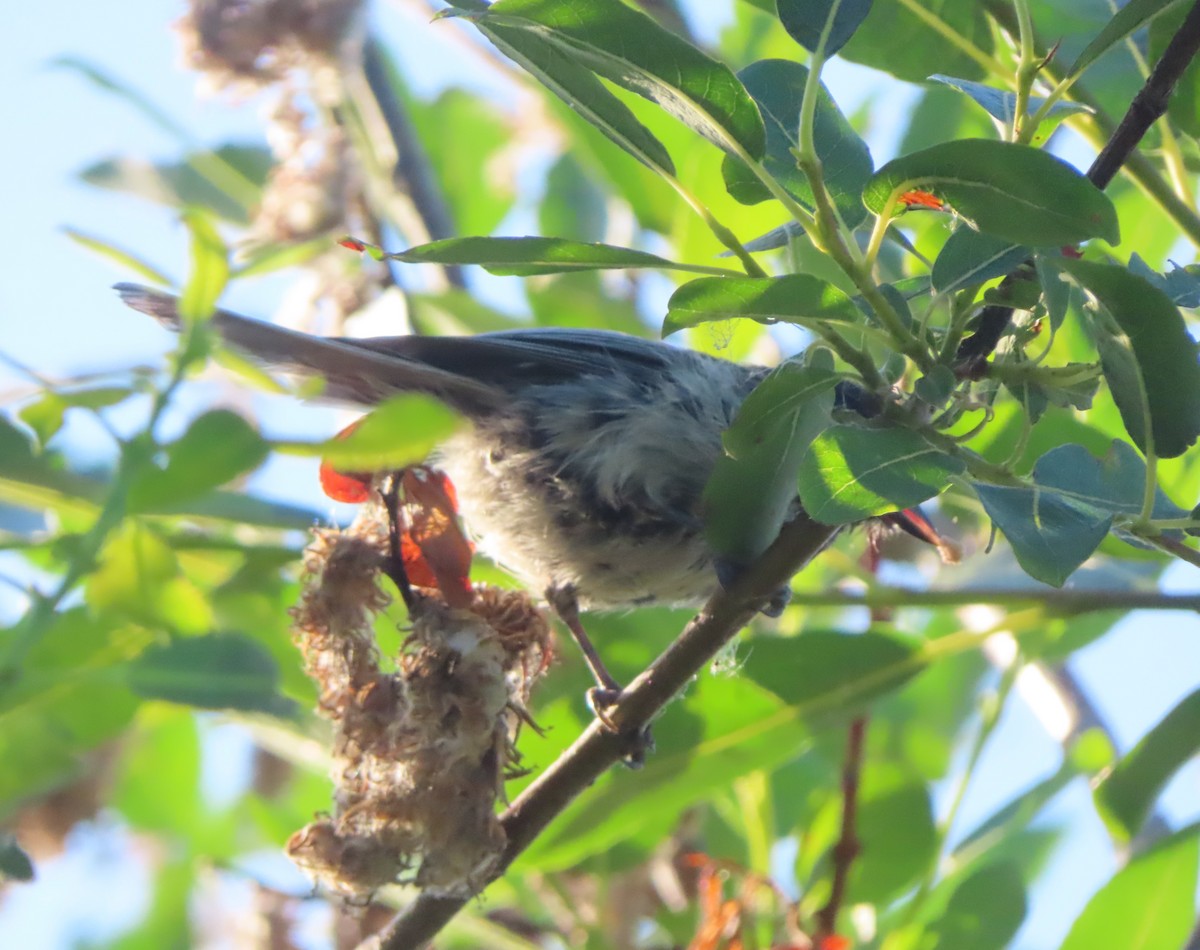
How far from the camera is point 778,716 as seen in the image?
2.60 meters

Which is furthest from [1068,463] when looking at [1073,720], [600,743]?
[1073,720]

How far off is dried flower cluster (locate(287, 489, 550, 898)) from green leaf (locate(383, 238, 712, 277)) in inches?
20.5

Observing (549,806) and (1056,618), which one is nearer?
(549,806)

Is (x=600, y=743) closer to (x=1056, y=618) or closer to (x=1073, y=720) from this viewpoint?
(x=1056, y=618)

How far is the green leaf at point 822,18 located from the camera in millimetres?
1534

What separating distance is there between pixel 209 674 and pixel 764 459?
0.70 m

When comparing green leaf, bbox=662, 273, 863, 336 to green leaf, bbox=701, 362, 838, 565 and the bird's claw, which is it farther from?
the bird's claw

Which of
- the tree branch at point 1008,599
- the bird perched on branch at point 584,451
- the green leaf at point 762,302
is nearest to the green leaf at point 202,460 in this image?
the green leaf at point 762,302


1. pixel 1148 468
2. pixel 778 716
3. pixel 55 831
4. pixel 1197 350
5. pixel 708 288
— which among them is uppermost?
pixel 708 288

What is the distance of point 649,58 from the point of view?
59.0 inches

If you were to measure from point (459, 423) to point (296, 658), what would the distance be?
1960 mm

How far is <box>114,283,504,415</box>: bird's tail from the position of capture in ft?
6.25

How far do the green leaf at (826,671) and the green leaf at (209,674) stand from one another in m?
1.28

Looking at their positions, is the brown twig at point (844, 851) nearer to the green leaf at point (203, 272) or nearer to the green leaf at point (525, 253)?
the green leaf at point (525, 253)
